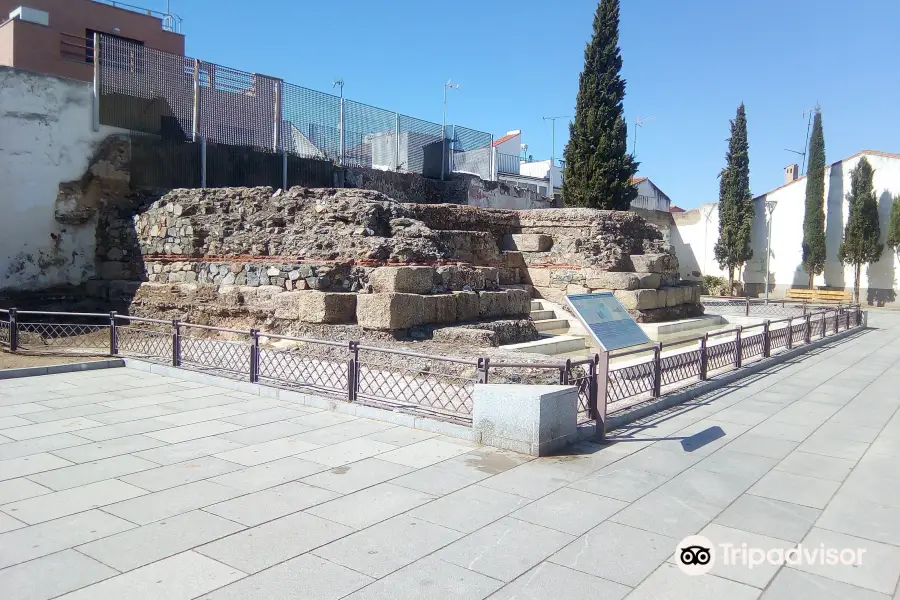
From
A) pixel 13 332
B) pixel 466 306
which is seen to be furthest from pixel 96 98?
pixel 466 306

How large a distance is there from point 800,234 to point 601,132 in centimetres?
1444

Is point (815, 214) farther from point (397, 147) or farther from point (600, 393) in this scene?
point (600, 393)

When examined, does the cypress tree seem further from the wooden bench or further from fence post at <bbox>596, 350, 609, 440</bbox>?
fence post at <bbox>596, 350, 609, 440</bbox>

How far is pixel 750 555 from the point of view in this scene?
393cm

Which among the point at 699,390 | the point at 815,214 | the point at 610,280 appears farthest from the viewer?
the point at 815,214

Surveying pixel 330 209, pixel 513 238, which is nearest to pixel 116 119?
pixel 330 209

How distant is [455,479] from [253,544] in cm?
174

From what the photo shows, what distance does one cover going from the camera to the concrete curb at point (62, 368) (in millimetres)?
8680

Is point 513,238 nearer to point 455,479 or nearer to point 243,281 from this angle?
point 243,281

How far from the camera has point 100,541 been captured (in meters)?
3.85

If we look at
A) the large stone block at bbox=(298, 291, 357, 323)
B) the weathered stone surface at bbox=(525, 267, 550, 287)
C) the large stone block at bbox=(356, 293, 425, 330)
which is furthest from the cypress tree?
the large stone block at bbox=(298, 291, 357, 323)

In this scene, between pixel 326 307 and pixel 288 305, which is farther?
pixel 288 305

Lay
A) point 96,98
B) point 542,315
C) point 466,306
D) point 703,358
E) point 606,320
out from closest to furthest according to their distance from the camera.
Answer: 1. point 606,320
2. point 703,358
3. point 466,306
4. point 96,98
5. point 542,315

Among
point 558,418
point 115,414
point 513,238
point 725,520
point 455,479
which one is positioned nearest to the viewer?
point 725,520
